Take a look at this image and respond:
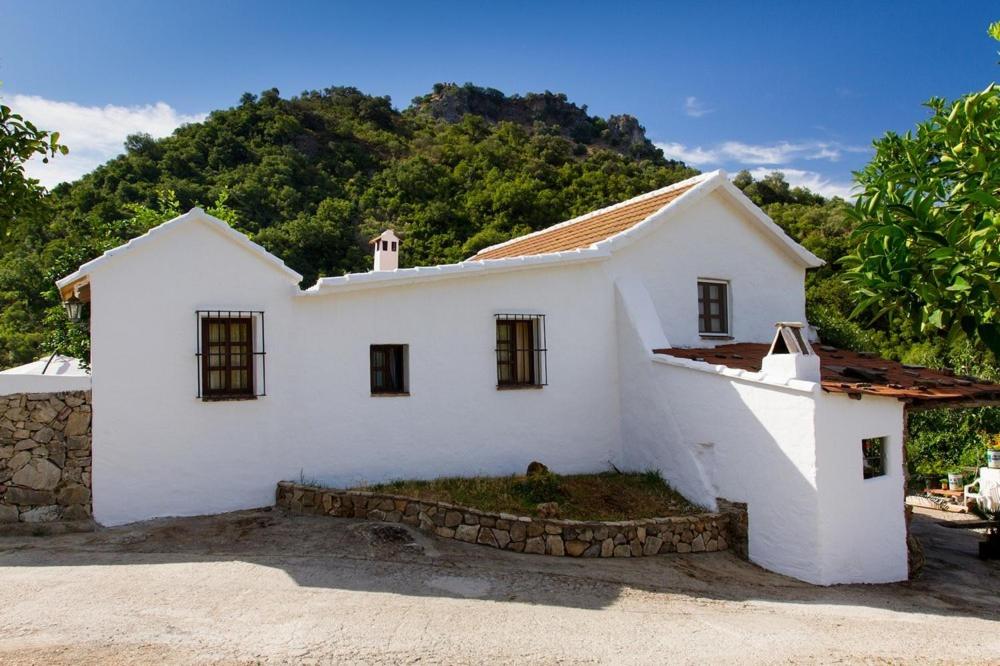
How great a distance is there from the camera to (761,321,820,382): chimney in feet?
29.5

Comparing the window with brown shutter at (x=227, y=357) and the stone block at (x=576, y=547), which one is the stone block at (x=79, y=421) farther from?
the stone block at (x=576, y=547)

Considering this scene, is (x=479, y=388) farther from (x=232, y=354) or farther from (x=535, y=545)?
(x=232, y=354)

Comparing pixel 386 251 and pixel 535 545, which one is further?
pixel 386 251

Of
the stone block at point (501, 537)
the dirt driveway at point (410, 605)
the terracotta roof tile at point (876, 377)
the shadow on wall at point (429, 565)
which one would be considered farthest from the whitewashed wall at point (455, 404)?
the stone block at point (501, 537)

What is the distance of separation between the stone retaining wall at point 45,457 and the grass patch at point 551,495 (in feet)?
12.1

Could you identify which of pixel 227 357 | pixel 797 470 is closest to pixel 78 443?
pixel 227 357

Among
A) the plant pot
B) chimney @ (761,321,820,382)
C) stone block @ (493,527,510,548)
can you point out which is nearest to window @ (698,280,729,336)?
chimney @ (761,321,820,382)

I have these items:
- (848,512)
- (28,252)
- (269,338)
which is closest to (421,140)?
(28,252)

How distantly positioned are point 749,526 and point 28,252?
2529 centimetres

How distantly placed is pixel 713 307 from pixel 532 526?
661 centimetres

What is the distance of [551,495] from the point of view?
32.6 feet

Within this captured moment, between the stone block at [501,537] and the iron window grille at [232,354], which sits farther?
the iron window grille at [232,354]

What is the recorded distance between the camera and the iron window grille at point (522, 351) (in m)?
11.6

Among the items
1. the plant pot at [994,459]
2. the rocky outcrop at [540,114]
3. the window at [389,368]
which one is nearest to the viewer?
the window at [389,368]
